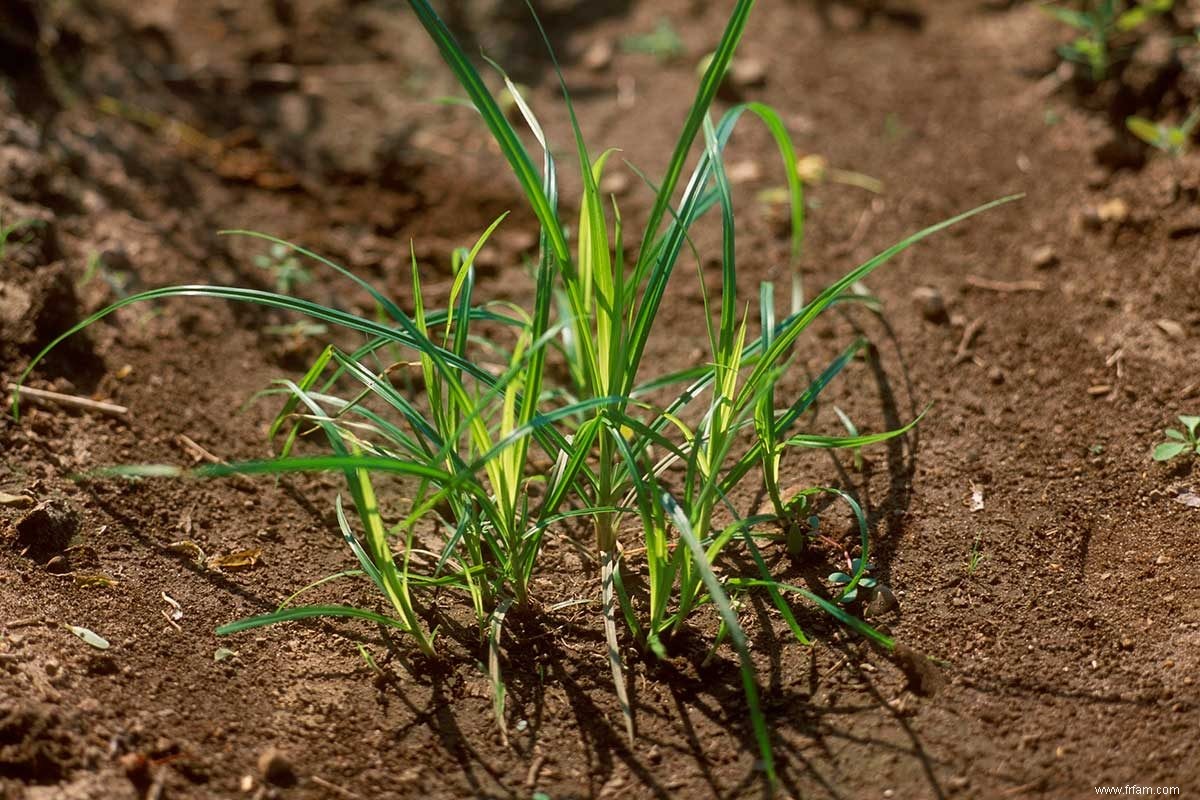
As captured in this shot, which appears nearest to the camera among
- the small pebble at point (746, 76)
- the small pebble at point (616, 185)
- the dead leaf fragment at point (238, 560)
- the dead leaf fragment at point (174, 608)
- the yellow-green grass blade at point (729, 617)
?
the yellow-green grass blade at point (729, 617)

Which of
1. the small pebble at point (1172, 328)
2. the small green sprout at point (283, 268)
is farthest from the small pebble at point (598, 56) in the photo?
the small pebble at point (1172, 328)

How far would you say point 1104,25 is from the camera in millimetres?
2574

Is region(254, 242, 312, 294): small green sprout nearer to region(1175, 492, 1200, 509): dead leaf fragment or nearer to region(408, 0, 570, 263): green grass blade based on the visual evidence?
region(408, 0, 570, 263): green grass blade

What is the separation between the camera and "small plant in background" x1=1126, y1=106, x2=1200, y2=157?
7.36ft

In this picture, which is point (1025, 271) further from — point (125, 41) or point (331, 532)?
point (125, 41)

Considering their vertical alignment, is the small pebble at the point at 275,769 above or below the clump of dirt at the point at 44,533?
below

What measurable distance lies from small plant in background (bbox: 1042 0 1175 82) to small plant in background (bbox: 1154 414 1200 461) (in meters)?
1.18

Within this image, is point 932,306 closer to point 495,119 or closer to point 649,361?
point 649,361

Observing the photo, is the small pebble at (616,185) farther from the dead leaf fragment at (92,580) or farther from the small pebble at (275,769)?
the small pebble at (275,769)

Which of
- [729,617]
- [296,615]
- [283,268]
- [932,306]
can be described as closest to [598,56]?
[283,268]

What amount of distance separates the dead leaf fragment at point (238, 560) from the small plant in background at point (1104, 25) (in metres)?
2.19

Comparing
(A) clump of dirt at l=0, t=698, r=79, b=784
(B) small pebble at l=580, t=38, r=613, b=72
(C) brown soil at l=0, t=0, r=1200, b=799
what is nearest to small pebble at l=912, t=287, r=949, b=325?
(C) brown soil at l=0, t=0, r=1200, b=799

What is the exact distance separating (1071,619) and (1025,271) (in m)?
0.93

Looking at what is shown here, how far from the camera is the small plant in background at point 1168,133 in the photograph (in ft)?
7.36
